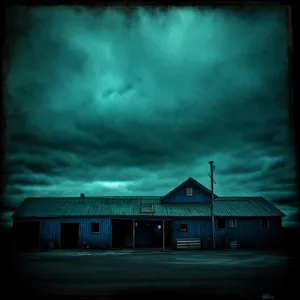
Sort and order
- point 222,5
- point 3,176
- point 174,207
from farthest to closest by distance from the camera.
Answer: point 174,207 < point 222,5 < point 3,176

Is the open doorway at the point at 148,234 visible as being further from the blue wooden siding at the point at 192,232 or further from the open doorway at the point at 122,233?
the blue wooden siding at the point at 192,232

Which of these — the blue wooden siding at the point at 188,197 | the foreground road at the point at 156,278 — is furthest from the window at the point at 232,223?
the foreground road at the point at 156,278

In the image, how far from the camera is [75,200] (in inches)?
1297

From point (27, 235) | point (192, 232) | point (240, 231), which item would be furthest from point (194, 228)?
point (27, 235)

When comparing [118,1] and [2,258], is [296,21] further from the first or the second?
[2,258]

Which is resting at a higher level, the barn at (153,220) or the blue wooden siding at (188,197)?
the blue wooden siding at (188,197)

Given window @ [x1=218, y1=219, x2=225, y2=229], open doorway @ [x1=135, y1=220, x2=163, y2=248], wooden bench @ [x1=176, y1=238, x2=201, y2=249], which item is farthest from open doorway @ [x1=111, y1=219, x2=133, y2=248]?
window @ [x1=218, y1=219, x2=225, y2=229]

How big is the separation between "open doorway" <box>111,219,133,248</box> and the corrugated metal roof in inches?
96.4

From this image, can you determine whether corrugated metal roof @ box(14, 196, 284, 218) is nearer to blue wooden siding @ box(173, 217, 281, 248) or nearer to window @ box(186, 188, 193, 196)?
blue wooden siding @ box(173, 217, 281, 248)

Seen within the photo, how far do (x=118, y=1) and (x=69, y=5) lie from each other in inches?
18.7

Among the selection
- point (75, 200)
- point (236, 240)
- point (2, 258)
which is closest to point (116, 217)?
point (75, 200)

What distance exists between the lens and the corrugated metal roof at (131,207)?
98.2 ft

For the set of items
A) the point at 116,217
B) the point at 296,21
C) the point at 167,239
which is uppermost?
the point at 296,21

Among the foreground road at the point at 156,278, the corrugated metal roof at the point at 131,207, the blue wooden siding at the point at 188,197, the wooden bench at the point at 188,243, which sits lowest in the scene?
the wooden bench at the point at 188,243
